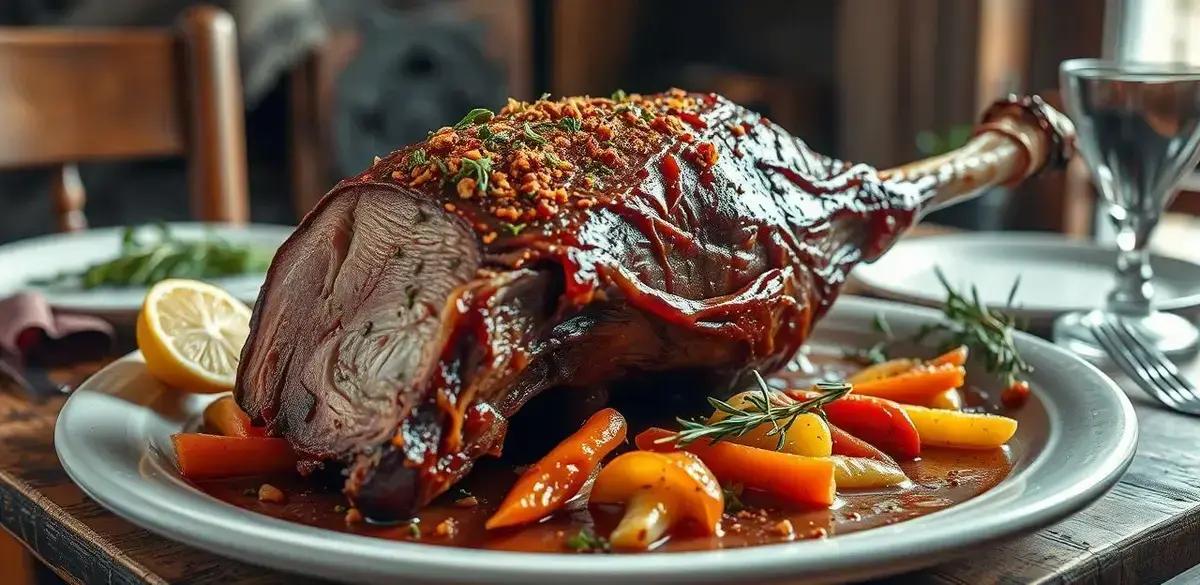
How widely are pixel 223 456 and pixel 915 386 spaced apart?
81 centimetres

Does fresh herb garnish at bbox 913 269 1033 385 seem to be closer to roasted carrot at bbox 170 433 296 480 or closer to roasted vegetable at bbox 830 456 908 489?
roasted vegetable at bbox 830 456 908 489

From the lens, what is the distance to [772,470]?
120cm

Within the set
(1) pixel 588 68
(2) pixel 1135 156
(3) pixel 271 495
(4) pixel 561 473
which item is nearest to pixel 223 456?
(3) pixel 271 495

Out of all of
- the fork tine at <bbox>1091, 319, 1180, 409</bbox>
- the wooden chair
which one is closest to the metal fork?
the fork tine at <bbox>1091, 319, 1180, 409</bbox>

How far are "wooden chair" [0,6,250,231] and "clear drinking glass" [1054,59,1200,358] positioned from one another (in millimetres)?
1879

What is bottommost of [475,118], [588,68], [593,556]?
[588,68]

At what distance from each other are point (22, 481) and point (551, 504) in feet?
2.00

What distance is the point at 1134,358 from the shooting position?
5.59 feet

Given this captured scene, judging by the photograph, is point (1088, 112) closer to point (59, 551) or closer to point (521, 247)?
point (521, 247)

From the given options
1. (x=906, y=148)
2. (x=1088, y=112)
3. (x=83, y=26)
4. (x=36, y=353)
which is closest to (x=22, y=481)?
(x=36, y=353)

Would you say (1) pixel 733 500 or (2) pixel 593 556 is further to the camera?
(1) pixel 733 500

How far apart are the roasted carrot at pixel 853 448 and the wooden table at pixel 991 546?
0.63 feet

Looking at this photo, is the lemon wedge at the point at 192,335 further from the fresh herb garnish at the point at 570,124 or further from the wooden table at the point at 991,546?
the fresh herb garnish at the point at 570,124

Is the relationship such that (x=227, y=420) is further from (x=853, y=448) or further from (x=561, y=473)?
(x=853, y=448)
